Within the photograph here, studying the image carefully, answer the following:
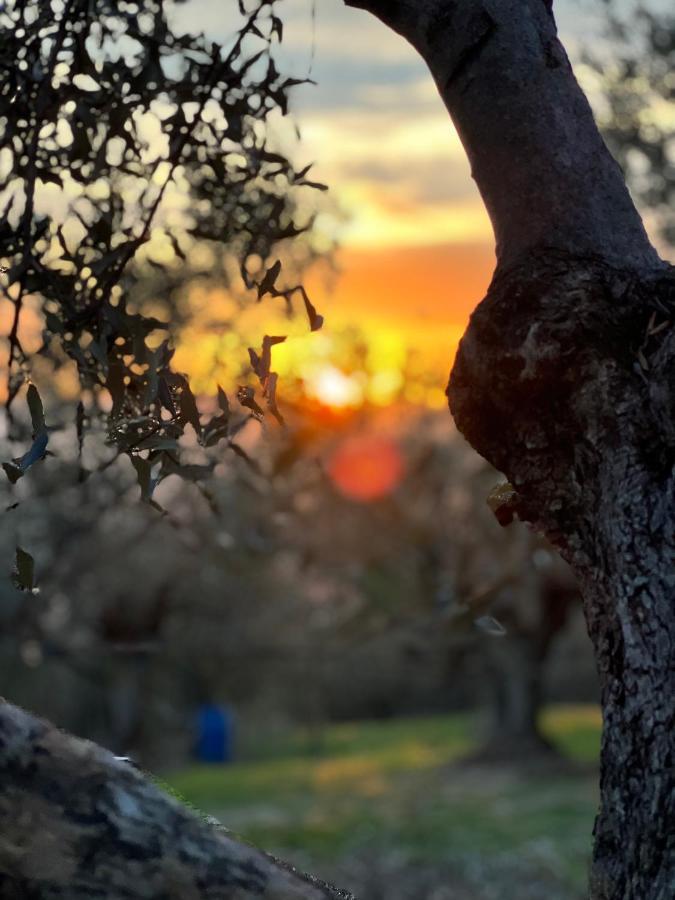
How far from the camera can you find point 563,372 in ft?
10.3

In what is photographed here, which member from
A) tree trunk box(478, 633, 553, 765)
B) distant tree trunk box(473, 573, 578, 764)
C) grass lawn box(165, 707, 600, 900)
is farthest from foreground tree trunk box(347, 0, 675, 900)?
tree trunk box(478, 633, 553, 765)

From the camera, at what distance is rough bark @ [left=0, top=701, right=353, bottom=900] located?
205 cm

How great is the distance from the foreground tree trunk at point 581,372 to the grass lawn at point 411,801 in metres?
8.65

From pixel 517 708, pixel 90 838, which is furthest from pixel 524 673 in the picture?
pixel 90 838

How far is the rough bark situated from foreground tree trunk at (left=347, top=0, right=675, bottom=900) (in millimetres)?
1144

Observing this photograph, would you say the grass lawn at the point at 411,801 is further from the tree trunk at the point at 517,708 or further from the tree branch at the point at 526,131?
the tree branch at the point at 526,131

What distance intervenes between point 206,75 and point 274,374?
1548mm

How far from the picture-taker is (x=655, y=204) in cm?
1883

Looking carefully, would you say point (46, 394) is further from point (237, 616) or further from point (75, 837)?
Result: point (75, 837)

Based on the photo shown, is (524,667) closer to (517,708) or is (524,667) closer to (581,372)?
(517,708)

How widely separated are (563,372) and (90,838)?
1.72 m

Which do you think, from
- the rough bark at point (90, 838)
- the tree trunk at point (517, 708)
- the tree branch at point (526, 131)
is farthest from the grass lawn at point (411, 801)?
the rough bark at point (90, 838)

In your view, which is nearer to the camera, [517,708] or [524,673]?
[524,673]

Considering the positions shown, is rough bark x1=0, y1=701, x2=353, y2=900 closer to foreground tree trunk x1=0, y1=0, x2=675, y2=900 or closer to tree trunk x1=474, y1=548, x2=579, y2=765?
foreground tree trunk x1=0, y1=0, x2=675, y2=900
